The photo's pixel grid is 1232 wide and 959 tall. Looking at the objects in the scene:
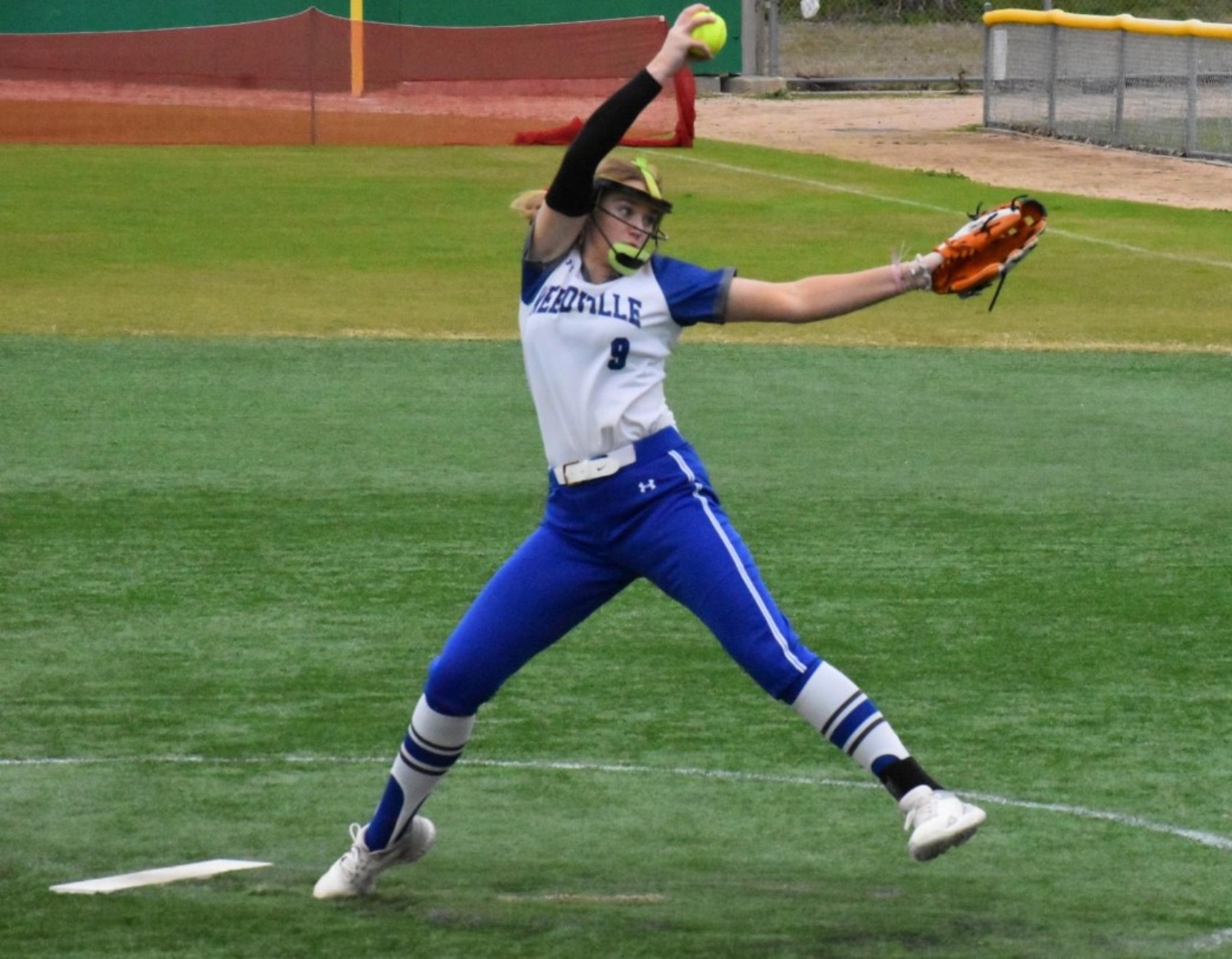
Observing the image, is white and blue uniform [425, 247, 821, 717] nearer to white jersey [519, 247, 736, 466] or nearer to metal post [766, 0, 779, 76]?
white jersey [519, 247, 736, 466]

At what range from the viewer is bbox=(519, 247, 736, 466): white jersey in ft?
16.8

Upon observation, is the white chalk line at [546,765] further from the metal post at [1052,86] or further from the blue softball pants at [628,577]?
the metal post at [1052,86]

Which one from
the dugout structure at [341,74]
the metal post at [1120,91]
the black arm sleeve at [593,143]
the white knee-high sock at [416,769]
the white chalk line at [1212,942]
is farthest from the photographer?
the dugout structure at [341,74]

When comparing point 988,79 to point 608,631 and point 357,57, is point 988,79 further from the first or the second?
point 608,631

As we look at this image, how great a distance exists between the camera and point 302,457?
35.8ft

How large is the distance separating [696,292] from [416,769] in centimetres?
128

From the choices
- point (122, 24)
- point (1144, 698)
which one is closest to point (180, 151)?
point (122, 24)

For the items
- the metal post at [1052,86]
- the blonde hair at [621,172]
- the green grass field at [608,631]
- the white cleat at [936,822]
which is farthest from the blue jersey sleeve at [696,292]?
the metal post at [1052,86]

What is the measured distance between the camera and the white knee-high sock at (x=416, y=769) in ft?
17.3

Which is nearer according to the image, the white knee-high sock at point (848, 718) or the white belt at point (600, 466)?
the white knee-high sock at point (848, 718)

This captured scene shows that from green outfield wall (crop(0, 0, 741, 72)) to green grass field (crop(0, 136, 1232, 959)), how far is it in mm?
16228

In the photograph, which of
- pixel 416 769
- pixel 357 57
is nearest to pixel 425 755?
pixel 416 769

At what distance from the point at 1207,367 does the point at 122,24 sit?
21.9 m

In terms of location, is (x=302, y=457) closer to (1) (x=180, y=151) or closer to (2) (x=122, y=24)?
(1) (x=180, y=151)
